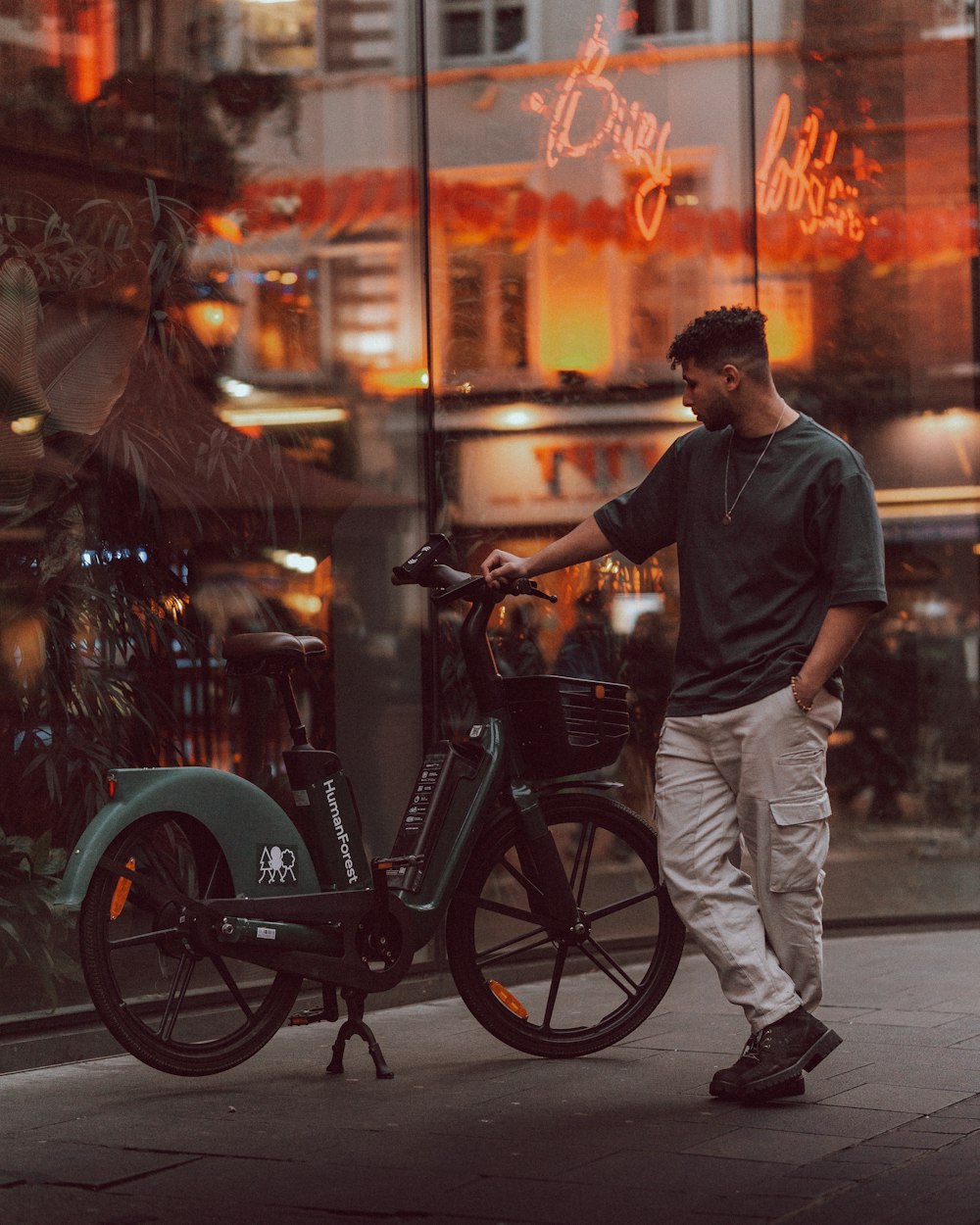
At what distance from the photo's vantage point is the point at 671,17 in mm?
8055

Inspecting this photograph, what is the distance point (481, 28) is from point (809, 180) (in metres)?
1.84

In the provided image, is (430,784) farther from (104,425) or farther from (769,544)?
(104,425)

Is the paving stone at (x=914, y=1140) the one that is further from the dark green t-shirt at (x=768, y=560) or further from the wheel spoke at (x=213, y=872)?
the wheel spoke at (x=213, y=872)

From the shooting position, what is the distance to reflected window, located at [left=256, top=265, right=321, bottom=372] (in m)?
6.80

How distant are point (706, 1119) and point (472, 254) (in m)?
3.68

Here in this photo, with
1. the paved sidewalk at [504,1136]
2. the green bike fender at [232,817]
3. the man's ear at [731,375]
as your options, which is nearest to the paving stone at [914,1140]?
the paved sidewalk at [504,1136]

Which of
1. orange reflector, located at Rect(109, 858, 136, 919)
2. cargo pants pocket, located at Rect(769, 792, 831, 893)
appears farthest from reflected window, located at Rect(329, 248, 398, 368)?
cargo pants pocket, located at Rect(769, 792, 831, 893)

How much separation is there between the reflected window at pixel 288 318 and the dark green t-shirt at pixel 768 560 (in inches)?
76.2

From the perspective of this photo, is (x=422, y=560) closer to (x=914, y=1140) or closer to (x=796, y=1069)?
(x=796, y=1069)

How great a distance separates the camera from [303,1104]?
5168 mm

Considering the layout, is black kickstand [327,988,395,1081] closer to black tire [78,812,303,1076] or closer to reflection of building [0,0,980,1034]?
black tire [78,812,303,1076]

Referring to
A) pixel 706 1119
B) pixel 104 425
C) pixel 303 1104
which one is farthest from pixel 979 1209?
pixel 104 425

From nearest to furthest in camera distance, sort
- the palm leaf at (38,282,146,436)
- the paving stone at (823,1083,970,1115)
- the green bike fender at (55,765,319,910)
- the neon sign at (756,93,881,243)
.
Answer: the paving stone at (823,1083,970,1115)
the green bike fender at (55,765,319,910)
the palm leaf at (38,282,146,436)
the neon sign at (756,93,881,243)

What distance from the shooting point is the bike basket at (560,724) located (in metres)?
5.66
